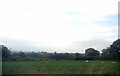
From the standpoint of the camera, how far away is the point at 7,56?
60.1 feet

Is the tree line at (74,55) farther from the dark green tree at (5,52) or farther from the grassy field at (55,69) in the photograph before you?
the grassy field at (55,69)

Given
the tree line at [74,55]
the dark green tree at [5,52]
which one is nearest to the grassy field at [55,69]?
the dark green tree at [5,52]

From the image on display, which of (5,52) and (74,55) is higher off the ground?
(74,55)

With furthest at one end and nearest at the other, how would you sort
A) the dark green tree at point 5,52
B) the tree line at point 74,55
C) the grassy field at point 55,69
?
the tree line at point 74,55
the dark green tree at point 5,52
the grassy field at point 55,69

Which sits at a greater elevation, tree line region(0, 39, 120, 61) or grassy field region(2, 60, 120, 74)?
tree line region(0, 39, 120, 61)

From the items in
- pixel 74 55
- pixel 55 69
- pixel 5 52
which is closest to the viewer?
pixel 55 69

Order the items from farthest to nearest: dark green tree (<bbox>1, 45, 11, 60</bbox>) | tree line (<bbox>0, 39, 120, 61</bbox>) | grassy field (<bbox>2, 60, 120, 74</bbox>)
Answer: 1. tree line (<bbox>0, 39, 120, 61</bbox>)
2. dark green tree (<bbox>1, 45, 11, 60</bbox>)
3. grassy field (<bbox>2, 60, 120, 74</bbox>)

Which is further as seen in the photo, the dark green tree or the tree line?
the tree line

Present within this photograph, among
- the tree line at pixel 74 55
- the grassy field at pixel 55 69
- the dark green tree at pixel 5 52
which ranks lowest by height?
the grassy field at pixel 55 69

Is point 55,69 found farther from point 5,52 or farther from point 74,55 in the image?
point 74,55

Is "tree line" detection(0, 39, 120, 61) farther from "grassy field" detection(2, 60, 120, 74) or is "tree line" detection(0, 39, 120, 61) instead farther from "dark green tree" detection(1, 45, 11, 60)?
"grassy field" detection(2, 60, 120, 74)

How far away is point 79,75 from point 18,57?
10200mm

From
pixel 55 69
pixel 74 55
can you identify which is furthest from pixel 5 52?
pixel 74 55

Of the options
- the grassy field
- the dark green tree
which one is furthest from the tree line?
the grassy field
